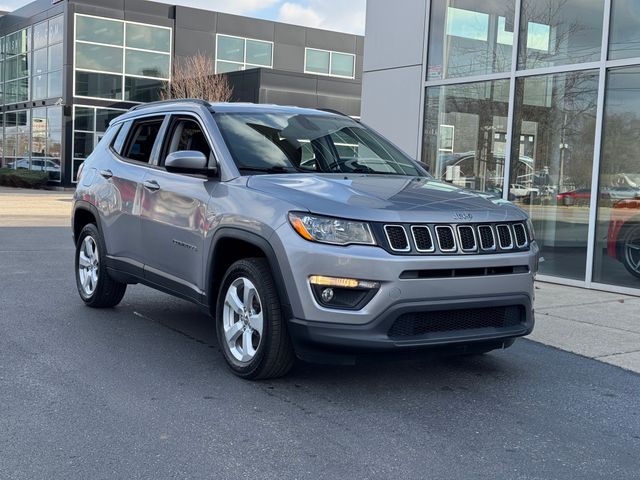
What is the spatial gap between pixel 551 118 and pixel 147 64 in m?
28.4

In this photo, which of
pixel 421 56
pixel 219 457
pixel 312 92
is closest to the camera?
pixel 219 457

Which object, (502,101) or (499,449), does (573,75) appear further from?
(499,449)

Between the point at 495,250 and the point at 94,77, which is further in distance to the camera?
the point at 94,77

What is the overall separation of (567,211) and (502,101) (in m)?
2.04

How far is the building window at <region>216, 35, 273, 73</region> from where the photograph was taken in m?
36.9

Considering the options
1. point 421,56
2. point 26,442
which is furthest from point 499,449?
point 421,56

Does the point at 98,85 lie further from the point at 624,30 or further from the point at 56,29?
the point at 624,30

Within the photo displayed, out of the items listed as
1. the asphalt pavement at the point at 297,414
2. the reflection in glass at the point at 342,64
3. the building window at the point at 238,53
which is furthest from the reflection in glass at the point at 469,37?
the reflection in glass at the point at 342,64

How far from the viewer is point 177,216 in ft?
18.4

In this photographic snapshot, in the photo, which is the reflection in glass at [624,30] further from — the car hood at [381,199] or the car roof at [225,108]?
the car hood at [381,199]

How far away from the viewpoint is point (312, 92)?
1278 inches

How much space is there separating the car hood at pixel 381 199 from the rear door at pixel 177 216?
633mm

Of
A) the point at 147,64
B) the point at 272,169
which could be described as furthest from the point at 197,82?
the point at 272,169

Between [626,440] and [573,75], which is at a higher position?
[573,75]
